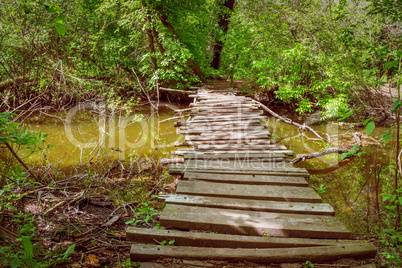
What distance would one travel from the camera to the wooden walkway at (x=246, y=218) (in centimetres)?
212

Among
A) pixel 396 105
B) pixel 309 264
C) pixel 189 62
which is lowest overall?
pixel 309 264

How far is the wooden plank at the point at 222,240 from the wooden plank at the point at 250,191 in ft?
2.14

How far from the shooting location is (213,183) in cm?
325

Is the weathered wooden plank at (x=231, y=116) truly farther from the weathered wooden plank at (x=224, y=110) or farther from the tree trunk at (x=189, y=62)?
the tree trunk at (x=189, y=62)

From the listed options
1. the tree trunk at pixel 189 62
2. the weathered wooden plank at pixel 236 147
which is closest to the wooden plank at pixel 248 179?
the weathered wooden plank at pixel 236 147

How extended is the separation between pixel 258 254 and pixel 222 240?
0.34 m

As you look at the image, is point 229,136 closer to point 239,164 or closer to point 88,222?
point 239,164

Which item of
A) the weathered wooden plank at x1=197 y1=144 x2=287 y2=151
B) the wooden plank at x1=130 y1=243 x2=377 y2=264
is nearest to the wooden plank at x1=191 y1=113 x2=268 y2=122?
the weathered wooden plank at x1=197 y1=144 x2=287 y2=151

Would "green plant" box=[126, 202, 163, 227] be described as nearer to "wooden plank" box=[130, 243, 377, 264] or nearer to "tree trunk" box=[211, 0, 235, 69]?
"wooden plank" box=[130, 243, 377, 264]

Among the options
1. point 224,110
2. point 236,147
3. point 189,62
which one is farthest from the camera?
point 189,62

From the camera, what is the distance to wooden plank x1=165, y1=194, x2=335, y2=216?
267 cm

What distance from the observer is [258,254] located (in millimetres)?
2100

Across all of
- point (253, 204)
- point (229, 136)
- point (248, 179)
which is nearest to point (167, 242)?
point (253, 204)

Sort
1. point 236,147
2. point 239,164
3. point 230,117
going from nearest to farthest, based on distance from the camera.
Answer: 1. point 239,164
2. point 236,147
3. point 230,117
